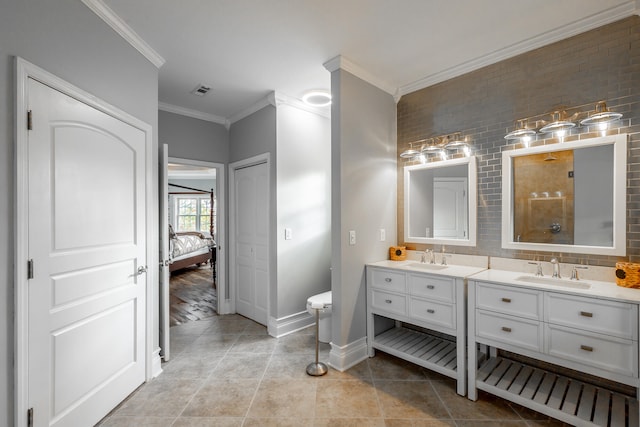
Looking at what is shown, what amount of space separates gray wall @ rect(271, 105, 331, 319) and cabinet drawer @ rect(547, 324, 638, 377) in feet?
7.94

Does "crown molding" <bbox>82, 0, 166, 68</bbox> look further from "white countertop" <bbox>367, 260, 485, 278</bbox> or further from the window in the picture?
the window

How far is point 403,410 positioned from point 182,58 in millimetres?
3351

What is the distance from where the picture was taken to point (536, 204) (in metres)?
2.39

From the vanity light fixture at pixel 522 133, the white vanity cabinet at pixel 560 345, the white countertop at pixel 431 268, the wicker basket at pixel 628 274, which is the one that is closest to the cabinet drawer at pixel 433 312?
the white vanity cabinet at pixel 560 345

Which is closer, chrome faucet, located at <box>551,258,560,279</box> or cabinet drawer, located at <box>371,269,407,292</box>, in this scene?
chrome faucet, located at <box>551,258,560,279</box>

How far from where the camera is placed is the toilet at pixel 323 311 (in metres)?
2.72

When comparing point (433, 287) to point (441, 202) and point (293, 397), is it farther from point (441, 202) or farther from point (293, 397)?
point (293, 397)

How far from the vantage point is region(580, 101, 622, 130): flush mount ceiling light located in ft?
6.44

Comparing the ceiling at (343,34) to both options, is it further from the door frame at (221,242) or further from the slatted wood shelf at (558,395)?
the slatted wood shelf at (558,395)

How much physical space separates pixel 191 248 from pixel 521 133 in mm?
6712

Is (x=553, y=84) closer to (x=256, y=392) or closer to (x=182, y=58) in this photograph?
(x=182, y=58)

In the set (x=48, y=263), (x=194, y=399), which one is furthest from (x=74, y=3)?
(x=194, y=399)

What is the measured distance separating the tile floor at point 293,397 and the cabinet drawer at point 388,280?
720 mm

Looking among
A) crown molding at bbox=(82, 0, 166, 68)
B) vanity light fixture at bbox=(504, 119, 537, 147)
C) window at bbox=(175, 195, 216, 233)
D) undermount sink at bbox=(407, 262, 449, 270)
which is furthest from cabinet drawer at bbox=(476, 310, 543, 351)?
window at bbox=(175, 195, 216, 233)
